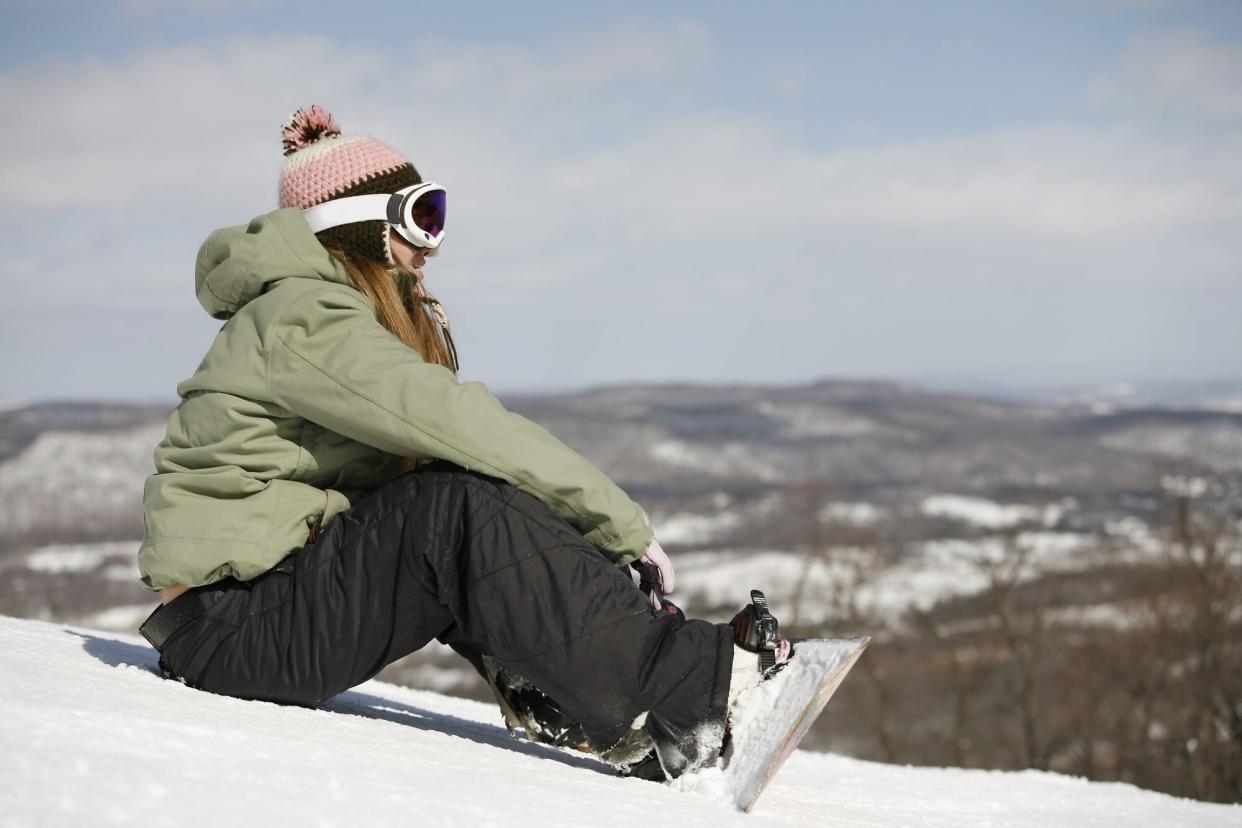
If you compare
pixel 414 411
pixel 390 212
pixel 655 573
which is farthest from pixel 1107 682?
pixel 414 411

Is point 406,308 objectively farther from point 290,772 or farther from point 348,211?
point 290,772

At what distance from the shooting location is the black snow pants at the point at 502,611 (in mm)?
2559

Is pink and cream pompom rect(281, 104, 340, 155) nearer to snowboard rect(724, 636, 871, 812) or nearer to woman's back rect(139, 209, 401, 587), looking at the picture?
woman's back rect(139, 209, 401, 587)

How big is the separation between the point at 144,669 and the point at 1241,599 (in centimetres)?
3513

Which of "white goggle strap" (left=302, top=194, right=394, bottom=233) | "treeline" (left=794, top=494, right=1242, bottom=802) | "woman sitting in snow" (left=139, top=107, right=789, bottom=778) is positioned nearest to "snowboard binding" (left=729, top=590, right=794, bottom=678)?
"woman sitting in snow" (left=139, top=107, right=789, bottom=778)

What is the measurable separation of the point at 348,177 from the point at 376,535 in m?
1.13

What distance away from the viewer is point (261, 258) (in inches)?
113

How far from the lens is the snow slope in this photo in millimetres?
1817

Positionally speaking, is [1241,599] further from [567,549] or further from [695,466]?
[695,466]

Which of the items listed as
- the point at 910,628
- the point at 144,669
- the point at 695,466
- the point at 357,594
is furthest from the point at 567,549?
the point at 695,466

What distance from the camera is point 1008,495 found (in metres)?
116

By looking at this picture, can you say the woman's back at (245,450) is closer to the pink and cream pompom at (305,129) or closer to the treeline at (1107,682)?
the pink and cream pompom at (305,129)

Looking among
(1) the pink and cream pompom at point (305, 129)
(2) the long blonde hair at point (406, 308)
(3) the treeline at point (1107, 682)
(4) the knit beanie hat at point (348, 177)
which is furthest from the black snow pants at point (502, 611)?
(3) the treeline at point (1107, 682)

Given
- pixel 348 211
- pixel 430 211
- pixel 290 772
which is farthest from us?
pixel 430 211
